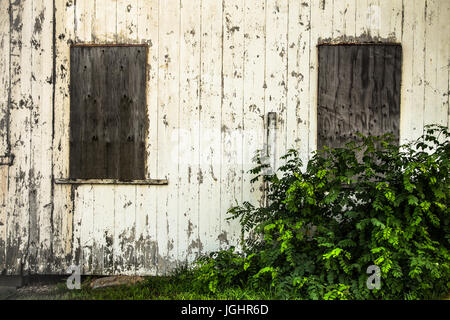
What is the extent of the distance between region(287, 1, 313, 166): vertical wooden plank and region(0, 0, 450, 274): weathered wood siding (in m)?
0.01

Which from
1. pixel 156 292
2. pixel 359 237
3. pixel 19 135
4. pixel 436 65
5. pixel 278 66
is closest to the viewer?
pixel 359 237

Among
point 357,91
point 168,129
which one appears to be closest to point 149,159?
point 168,129

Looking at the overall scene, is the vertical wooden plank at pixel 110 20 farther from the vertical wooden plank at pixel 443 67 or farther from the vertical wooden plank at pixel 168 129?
the vertical wooden plank at pixel 443 67

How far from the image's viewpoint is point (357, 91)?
481cm

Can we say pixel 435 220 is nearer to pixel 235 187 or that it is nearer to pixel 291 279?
Result: pixel 291 279

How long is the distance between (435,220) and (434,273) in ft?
1.65

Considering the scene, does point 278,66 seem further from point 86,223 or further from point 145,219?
point 86,223

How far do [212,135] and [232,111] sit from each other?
1.29ft

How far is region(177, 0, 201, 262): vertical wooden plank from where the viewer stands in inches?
193

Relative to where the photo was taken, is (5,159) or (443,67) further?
(5,159)

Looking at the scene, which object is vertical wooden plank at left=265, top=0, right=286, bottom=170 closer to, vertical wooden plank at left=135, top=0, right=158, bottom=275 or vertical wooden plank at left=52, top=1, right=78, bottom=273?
vertical wooden plank at left=135, top=0, right=158, bottom=275

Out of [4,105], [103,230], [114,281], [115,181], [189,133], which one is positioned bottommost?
[114,281]

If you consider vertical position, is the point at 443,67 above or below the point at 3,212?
above
